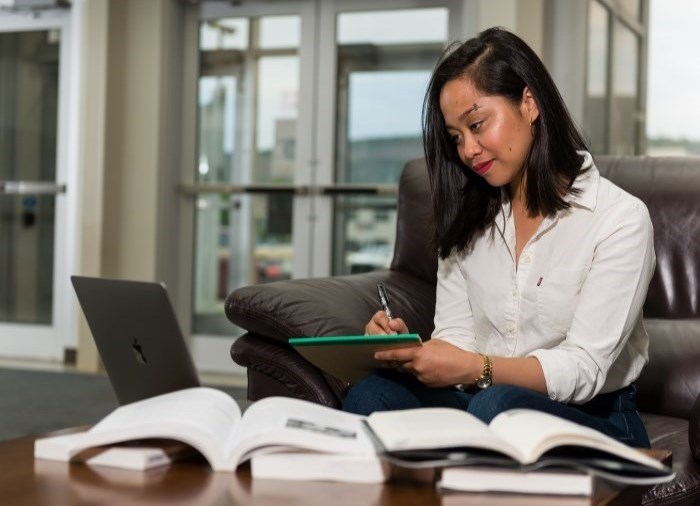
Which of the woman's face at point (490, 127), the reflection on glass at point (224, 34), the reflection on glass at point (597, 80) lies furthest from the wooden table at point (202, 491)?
the reflection on glass at point (224, 34)

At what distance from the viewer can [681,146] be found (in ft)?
17.2

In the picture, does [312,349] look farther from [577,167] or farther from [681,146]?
[681,146]

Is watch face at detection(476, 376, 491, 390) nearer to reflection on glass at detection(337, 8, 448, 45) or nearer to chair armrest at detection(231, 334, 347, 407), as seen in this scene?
chair armrest at detection(231, 334, 347, 407)

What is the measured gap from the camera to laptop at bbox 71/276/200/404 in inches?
67.8

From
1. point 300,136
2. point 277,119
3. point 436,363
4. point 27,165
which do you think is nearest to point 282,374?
point 436,363

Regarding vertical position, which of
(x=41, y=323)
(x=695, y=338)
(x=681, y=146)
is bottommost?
(x=41, y=323)

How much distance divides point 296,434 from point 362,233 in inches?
172

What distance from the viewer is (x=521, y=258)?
1.89m

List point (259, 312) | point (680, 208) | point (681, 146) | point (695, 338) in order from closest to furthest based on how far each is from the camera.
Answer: point (259, 312)
point (695, 338)
point (680, 208)
point (681, 146)

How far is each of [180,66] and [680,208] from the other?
390 centimetres

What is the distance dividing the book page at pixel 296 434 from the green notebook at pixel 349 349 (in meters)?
0.19

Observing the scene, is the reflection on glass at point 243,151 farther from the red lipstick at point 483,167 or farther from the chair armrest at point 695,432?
the chair armrest at point 695,432

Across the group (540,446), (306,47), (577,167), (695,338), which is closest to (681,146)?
(306,47)

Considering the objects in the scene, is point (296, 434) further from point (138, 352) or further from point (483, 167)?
point (483, 167)
